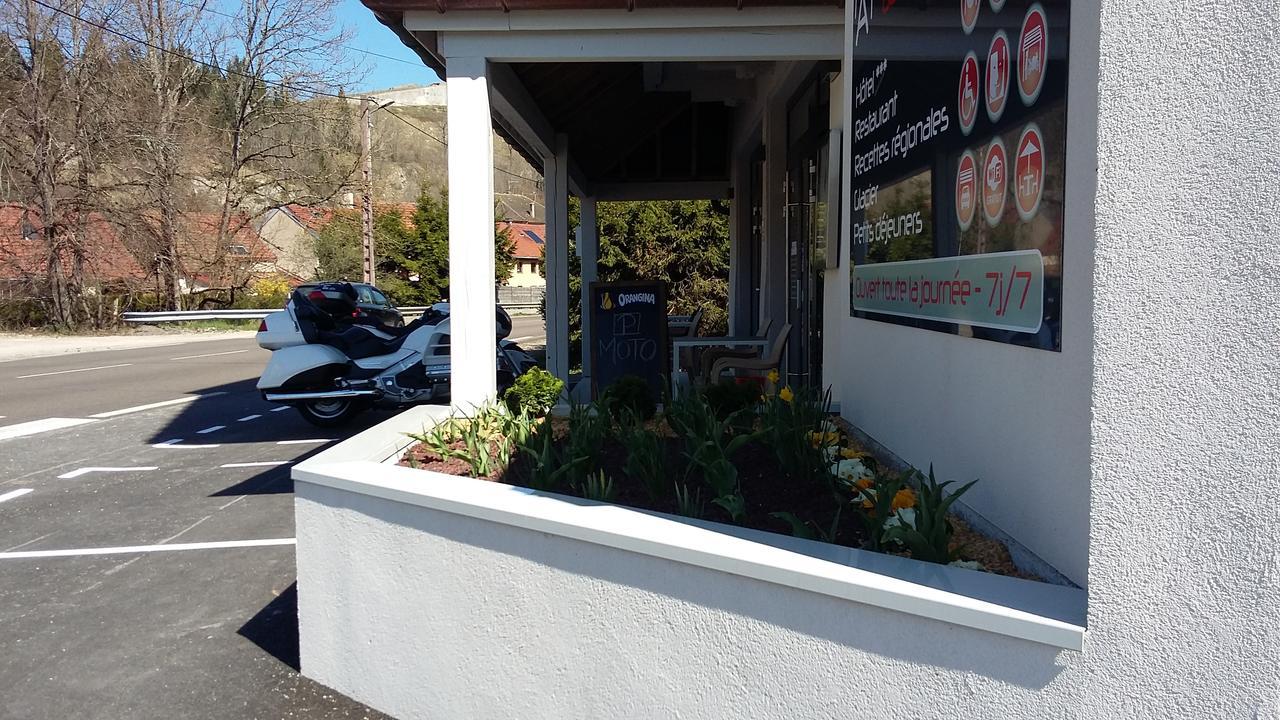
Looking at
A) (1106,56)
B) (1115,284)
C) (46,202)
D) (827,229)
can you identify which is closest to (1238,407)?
(1115,284)

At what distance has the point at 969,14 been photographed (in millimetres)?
3342

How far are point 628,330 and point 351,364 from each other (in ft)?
9.55

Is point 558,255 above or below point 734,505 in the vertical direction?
above

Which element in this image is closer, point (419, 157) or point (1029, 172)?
point (1029, 172)

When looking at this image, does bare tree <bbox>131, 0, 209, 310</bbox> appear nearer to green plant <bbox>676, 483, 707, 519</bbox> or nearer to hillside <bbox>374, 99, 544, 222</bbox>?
green plant <bbox>676, 483, 707, 519</bbox>

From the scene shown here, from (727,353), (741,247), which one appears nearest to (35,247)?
(741,247)

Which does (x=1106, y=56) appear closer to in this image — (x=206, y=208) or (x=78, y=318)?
(x=78, y=318)

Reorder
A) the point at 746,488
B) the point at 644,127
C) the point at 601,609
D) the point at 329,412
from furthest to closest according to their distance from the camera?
the point at 644,127 < the point at 329,412 < the point at 746,488 < the point at 601,609

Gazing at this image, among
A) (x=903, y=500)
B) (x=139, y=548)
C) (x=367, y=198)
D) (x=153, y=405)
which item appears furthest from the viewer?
(x=367, y=198)

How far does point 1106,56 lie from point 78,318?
30.4 meters

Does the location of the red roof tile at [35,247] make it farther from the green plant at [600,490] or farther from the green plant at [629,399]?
the green plant at [600,490]

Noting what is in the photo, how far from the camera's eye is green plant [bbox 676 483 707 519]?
11.5 ft

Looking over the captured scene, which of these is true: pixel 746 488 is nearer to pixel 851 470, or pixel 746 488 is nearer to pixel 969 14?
pixel 851 470

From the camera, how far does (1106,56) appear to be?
218 centimetres
